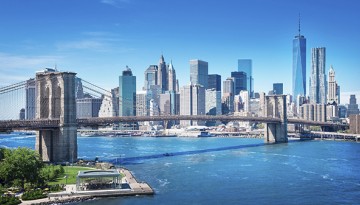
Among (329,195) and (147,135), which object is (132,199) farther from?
(147,135)

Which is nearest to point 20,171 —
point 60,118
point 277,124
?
point 60,118

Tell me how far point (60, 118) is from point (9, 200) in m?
24.6

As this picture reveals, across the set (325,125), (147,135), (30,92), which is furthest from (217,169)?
(147,135)

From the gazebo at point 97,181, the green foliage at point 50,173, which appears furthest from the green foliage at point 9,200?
the green foliage at point 50,173

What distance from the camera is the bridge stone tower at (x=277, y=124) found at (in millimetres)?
117000

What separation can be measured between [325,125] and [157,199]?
11981 cm

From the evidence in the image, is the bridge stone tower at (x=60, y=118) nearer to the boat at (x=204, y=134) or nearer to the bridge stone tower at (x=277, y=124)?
the bridge stone tower at (x=277, y=124)

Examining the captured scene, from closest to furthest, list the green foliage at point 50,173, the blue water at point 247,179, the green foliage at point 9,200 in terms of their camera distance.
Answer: the green foliage at point 9,200
the blue water at point 247,179
the green foliage at point 50,173

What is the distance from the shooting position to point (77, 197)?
38844mm

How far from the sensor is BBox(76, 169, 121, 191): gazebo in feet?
138

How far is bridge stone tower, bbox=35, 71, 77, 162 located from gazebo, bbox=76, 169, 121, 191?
16.9m

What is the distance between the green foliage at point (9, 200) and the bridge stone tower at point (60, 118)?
2273 cm

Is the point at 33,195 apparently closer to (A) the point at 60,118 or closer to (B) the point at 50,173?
(B) the point at 50,173

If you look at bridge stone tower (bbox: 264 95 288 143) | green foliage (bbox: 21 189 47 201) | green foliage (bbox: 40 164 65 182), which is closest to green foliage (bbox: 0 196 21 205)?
green foliage (bbox: 21 189 47 201)
